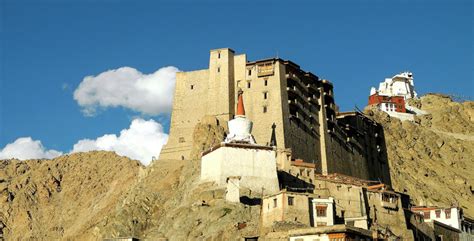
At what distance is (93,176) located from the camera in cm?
12131

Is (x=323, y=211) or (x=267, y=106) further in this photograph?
(x=267, y=106)

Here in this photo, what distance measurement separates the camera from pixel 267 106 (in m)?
82.1

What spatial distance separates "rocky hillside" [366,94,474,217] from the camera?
3915 inches

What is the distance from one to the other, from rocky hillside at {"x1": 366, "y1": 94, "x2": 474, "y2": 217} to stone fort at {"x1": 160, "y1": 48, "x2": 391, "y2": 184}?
50.1 ft

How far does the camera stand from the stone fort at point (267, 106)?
8175 centimetres

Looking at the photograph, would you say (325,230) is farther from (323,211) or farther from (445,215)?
(445,215)

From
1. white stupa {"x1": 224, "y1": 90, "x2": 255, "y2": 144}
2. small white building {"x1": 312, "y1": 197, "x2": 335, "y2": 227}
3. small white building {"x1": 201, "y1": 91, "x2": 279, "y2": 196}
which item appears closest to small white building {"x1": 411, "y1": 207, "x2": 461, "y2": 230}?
small white building {"x1": 201, "y1": 91, "x2": 279, "y2": 196}

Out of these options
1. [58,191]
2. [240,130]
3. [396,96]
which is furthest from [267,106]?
[58,191]

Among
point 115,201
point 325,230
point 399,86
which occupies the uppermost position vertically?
point 399,86

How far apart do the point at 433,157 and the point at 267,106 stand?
3774cm

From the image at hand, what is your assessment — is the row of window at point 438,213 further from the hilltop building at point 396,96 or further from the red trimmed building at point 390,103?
the red trimmed building at point 390,103

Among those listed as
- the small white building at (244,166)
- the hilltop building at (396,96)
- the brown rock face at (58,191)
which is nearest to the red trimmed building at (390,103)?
the hilltop building at (396,96)

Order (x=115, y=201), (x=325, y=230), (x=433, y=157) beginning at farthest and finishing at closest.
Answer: (x=433, y=157)
(x=115, y=201)
(x=325, y=230)

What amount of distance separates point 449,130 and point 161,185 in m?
60.4
